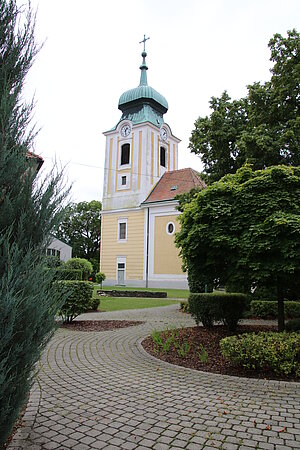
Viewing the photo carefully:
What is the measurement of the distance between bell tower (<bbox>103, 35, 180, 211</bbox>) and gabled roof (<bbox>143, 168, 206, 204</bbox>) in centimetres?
72

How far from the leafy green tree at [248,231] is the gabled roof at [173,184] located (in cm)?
2587

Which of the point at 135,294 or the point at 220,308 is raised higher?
the point at 220,308

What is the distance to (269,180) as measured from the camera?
718 cm

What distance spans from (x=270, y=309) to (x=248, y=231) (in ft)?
25.7

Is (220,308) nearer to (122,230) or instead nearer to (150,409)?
(150,409)

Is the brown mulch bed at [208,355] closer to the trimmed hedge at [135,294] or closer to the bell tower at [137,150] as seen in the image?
the trimmed hedge at [135,294]

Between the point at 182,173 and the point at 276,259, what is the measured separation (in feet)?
101

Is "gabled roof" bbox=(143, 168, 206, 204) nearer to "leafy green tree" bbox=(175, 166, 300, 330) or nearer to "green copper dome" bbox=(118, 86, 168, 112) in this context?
"green copper dome" bbox=(118, 86, 168, 112)

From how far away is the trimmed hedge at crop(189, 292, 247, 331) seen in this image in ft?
31.0

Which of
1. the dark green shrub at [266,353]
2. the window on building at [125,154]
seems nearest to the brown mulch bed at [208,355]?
the dark green shrub at [266,353]

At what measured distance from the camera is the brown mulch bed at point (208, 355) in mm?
5695

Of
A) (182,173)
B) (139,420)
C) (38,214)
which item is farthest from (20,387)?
(182,173)

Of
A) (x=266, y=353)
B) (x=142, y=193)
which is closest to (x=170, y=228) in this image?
(x=142, y=193)

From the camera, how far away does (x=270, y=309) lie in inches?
532
